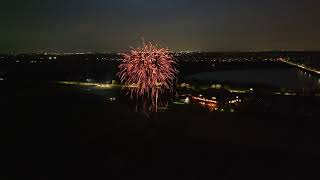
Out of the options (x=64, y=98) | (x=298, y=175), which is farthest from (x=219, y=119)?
(x=64, y=98)

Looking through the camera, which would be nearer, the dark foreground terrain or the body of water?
the dark foreground terrain

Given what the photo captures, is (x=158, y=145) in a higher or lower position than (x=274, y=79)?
higher

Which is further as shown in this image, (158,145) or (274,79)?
(274,79)

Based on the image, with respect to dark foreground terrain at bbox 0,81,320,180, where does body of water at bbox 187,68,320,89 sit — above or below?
below

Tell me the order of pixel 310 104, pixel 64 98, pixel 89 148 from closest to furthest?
pixel 89 148 → pixel 310 104 → pixel 64 98

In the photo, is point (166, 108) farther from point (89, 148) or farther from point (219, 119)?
point (89, 148)

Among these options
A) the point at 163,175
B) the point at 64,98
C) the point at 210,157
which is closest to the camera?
the point at 163,175

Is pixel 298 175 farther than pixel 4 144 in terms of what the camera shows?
No
